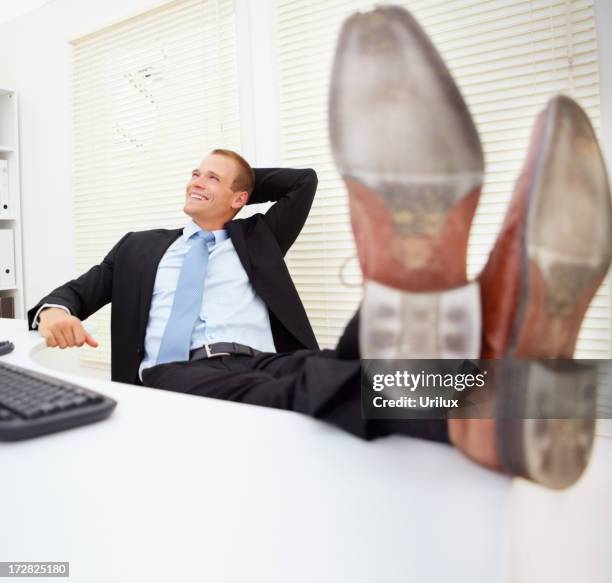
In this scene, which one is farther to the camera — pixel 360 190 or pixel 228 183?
pixel 228 183

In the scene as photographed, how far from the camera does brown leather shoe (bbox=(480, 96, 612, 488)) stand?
360mm

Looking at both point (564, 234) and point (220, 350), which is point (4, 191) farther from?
point (564, 234)

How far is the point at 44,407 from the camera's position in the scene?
0.55 metres

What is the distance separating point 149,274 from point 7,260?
5.50ft

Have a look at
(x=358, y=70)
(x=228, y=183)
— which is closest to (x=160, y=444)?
(x=358, y=70)

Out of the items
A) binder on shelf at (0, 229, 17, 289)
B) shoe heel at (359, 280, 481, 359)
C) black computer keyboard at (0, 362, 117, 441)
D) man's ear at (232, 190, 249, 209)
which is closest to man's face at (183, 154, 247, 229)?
man's ear at (232, 190, 249, 209)

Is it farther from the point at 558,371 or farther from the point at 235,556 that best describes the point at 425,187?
the point at 235,556

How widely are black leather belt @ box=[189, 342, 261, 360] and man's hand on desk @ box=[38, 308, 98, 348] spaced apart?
0.26 meters

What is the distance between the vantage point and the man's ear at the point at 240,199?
1.63m

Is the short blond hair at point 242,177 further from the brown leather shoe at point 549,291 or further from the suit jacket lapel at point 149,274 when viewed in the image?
the brown leather shoe at point 549,291

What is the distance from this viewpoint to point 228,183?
1605mm

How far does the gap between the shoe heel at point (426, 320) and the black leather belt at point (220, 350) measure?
906 mm

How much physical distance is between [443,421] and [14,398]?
0.50 metres
